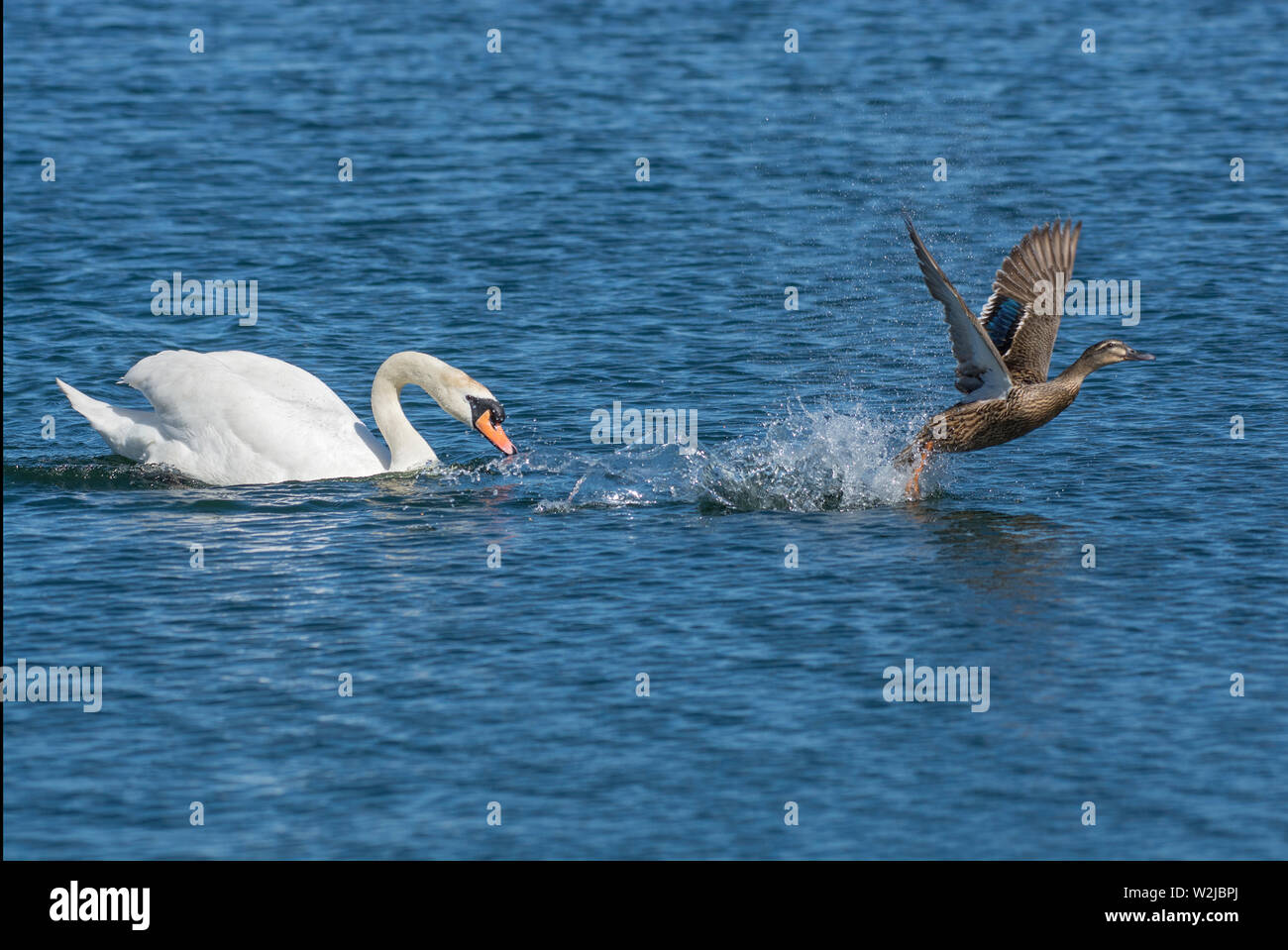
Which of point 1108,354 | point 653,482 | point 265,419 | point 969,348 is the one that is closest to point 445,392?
point 265,419

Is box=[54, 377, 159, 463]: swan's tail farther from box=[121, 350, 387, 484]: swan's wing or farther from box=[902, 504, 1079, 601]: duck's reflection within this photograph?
box=[902, 504, 1079, 601]: duck's reflection

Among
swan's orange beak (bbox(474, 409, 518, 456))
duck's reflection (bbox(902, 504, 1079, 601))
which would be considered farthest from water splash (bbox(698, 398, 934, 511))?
swan's orange beak (bbox(474, 409, 518, 456))

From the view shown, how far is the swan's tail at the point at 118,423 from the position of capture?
15844mm

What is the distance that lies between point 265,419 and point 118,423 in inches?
55.0

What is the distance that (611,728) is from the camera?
10789 mm

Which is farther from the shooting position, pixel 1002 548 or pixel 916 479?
pixel 916 479

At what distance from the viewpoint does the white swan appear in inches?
611

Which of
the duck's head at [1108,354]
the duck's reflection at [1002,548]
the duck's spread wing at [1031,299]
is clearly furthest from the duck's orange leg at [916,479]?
the duck's head at [1108,354]

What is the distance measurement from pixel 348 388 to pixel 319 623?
6304 millimetres

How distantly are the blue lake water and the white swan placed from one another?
1.01 feet

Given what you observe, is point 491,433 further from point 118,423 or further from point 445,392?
point 118,423

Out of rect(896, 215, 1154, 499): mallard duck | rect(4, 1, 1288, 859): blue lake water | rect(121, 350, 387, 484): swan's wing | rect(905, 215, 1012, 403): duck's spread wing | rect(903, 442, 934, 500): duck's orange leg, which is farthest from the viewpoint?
rect(121, 350, 387, 484): swan's wing

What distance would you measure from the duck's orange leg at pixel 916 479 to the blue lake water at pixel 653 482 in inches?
7.5

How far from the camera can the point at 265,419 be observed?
50.8 feet
